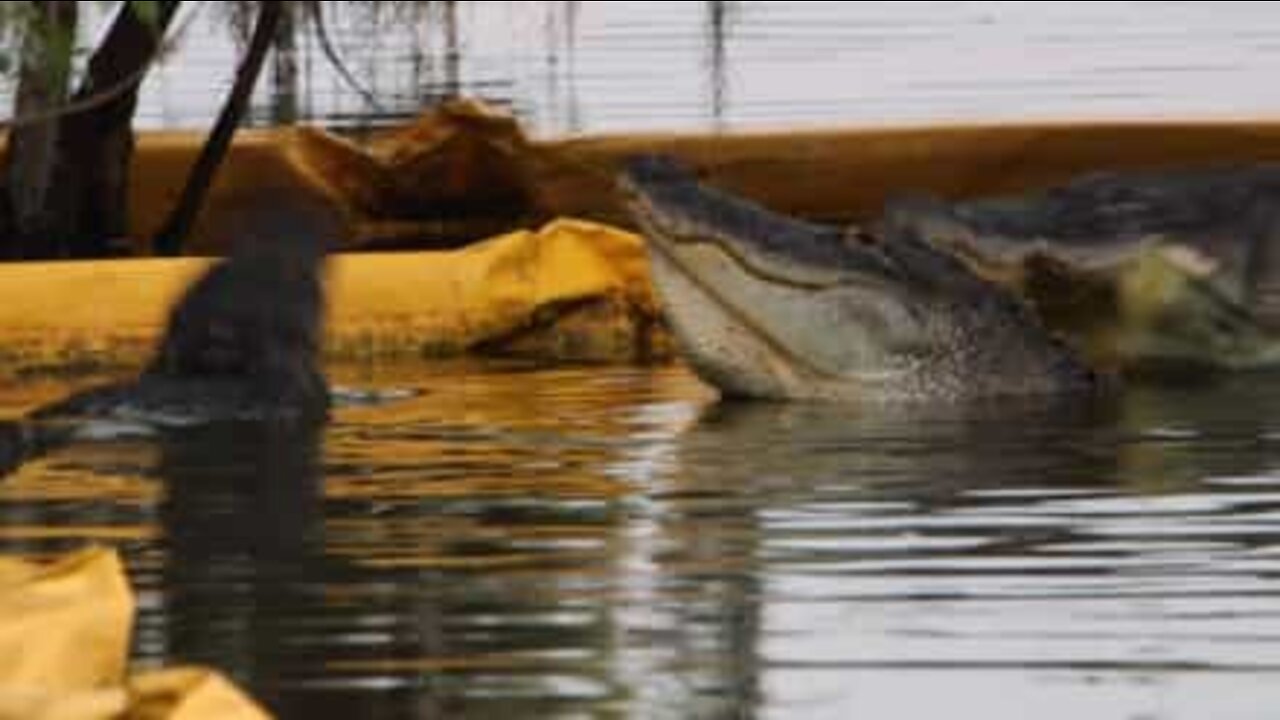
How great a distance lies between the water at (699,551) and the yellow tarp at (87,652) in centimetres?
139

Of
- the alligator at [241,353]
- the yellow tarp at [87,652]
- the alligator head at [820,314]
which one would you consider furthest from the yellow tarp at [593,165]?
the yellow tarp at [87,652]

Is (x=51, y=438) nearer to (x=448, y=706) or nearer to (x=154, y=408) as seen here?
(x=154, y=408)

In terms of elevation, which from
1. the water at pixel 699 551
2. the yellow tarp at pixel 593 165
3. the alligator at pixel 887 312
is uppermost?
the yellow tarp at pixel 593 165

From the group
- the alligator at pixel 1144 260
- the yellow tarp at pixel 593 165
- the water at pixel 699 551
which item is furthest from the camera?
the yellow tarp at pixel 593 165

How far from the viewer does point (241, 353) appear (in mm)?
16125

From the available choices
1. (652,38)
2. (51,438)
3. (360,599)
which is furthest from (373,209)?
(652,38)

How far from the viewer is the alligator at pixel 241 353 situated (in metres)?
15.7

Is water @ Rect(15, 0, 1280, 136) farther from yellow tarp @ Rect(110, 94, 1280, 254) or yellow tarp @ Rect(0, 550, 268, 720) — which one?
yellow tarp @ Rect(0, 550, 268, 720)

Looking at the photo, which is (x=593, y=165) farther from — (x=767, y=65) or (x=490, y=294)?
→ (x=767, y=65)

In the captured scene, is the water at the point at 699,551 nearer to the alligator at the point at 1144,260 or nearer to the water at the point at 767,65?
the alligator at the point at 1144,260

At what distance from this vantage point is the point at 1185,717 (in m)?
10.2

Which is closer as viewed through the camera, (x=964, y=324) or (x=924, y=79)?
(x=964, y=324)

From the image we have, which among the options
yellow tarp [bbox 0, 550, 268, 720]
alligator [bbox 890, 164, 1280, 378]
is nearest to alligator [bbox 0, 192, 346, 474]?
→ alligator [bbox 890, 164, 1280, 378]

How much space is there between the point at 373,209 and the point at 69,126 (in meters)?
2.11
